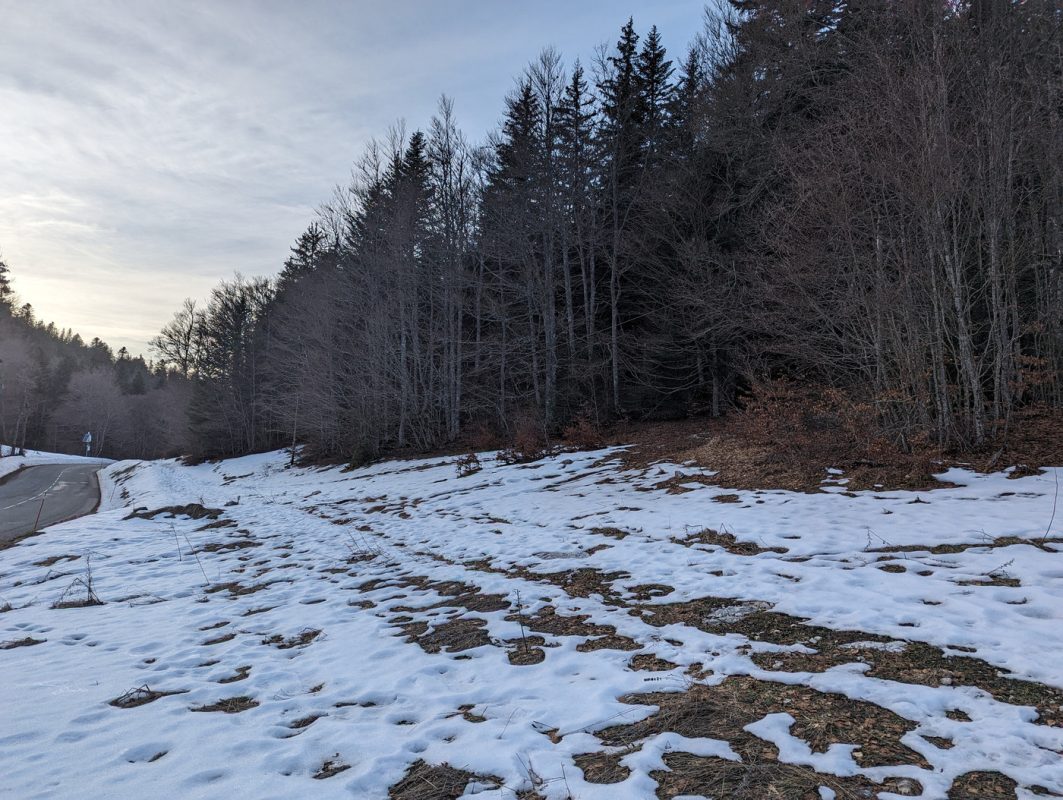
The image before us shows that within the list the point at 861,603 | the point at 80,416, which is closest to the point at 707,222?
the point at 861,603

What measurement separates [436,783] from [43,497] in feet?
87.6

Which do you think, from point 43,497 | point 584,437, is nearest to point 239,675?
point 584,437

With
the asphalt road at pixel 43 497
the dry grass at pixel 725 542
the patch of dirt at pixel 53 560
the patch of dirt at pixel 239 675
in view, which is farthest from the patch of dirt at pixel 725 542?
the asphalt road at pixel 43 497

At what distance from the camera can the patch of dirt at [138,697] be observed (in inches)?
140

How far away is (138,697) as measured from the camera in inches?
144

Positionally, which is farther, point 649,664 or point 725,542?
point 725,542

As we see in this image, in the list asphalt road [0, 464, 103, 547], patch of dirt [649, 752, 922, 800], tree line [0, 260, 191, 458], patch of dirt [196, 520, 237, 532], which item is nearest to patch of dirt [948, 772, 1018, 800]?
patch of dirt [649, 752, 922, 800]

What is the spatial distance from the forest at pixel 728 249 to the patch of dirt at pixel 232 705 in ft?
31.4

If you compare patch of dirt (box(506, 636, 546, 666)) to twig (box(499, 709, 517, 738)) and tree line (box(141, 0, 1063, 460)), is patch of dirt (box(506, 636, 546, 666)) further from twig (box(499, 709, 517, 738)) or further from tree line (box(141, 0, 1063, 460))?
tree line (box(141, 0, 1063, 460))

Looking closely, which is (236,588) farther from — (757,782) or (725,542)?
(757,782)

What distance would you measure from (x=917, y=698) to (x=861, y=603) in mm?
1543

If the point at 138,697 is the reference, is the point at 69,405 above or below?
above

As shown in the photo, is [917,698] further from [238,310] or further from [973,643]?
[238,310]

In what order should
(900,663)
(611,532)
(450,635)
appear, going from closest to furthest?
(900,663), (450,635), (611,532)
